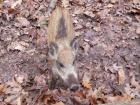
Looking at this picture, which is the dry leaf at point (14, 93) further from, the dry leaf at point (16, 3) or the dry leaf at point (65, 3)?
the dry leaf at point (65, 3)

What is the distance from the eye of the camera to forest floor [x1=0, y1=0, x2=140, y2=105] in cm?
489

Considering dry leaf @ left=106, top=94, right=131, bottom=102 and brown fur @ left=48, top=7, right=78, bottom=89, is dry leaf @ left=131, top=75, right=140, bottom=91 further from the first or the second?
brown fur @ left=48, top=7, right=78, bottom=89

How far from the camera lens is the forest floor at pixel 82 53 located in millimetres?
4891

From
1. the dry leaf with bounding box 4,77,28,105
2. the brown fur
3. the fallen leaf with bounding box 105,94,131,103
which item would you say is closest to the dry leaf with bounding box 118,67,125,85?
the fallen leaf with bounding box 105,94,131,103

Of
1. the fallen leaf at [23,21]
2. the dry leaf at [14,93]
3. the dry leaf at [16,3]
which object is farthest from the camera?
the dry leaf at [16,3]

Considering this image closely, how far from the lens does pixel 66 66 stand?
4.95 m

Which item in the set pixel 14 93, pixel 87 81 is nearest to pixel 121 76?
pixel 87 81

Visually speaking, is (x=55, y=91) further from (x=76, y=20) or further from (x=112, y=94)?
(x=76, y=20)

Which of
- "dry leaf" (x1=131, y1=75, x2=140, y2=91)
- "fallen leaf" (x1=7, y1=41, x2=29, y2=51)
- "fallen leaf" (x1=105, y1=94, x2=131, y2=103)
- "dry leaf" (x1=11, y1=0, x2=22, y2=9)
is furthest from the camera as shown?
"dry leaf" (x1=11, y1=0, x2=22, y2=9)

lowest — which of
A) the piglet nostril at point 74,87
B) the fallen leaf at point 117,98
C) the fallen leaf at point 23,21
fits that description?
the fallen leaf at point 117,98

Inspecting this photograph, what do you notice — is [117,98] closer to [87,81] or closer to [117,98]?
[117,98]

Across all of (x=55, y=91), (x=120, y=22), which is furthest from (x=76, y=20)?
(x=55, y=91)

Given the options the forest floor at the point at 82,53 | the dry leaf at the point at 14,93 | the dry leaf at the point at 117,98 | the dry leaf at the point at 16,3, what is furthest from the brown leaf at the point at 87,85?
the dry leaf at the point at 16,3

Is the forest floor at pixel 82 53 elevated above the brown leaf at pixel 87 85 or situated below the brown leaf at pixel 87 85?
above
